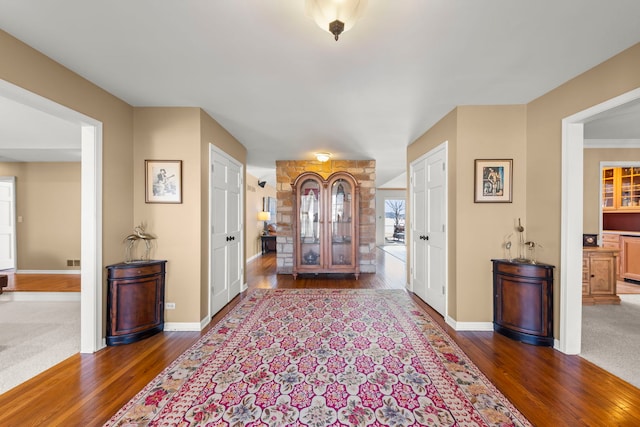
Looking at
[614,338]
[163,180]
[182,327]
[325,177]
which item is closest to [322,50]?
[163,180]

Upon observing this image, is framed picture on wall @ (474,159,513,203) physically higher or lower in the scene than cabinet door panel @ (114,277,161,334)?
higher

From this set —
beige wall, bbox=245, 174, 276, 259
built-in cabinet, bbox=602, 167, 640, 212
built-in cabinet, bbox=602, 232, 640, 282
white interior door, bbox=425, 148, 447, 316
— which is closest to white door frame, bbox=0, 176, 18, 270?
beige wall, bbox=245, 174, 276, 259

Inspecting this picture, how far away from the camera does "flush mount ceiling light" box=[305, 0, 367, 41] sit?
52.7 inches

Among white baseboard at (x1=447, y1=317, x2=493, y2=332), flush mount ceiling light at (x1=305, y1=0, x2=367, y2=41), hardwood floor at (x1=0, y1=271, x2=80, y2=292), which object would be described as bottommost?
white baseboard at (x1=447, y1=317, x2=493, y2=332)

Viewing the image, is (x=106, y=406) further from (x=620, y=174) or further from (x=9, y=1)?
(x=620, y=174)

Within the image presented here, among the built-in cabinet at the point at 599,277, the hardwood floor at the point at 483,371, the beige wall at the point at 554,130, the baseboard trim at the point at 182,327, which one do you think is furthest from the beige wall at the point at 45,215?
the built-in cabinet at the point at 599,277

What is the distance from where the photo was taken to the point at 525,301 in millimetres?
2699

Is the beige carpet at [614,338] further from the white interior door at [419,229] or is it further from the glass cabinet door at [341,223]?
the glass cabinet door at [341,223]

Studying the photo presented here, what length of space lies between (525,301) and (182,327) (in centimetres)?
364

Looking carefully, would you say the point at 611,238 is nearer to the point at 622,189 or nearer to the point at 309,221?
the point at 622,189

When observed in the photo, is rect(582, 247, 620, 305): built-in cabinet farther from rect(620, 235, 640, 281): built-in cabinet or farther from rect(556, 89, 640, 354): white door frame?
rect(556, 89, 640, 354): white door frame

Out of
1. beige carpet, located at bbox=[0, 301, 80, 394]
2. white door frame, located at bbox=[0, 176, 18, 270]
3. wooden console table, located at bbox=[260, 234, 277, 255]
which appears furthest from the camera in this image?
wooden console table, located at bbox=[260, 234, 277, 255]

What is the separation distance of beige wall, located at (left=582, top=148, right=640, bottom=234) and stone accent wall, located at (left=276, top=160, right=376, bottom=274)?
3422 mm

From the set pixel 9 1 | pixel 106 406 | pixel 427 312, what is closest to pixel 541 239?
pixel 427 312
